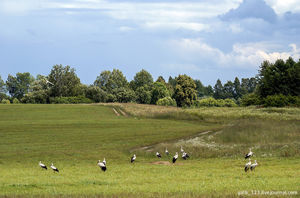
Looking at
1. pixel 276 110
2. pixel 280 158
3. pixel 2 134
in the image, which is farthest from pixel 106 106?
pixel 280 158

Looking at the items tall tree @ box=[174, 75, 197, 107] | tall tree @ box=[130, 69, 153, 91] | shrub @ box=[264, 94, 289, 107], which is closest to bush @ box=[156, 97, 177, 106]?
tall tree @ box=[174, 75, 197, 107]

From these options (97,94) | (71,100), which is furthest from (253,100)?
(71,100)

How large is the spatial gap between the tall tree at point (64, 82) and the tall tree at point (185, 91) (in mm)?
46556

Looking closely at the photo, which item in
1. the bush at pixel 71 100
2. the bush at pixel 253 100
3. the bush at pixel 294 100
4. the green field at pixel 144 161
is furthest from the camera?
the bush at pixel 71 100

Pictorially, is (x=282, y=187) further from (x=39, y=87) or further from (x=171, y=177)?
(x=39, y=87)

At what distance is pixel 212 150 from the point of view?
41812 millimetres

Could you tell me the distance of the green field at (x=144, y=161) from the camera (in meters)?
18.3

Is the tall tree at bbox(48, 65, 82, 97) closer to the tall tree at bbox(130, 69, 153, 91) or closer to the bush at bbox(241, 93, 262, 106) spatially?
the tall tree at bbox(130, 69, 153, 91)

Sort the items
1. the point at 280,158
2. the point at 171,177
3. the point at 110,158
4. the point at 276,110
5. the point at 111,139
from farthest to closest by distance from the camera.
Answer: the point at 276,110 → the point at 111,139 → the point at 110,158 → the point at 280,158 → the point at 171,177

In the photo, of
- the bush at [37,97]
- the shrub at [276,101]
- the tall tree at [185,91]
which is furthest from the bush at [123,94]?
the shrub at [276,101]

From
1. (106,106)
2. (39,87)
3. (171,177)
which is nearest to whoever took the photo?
(171,177)

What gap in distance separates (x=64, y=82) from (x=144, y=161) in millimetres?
146327

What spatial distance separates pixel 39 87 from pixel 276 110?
4315 inches

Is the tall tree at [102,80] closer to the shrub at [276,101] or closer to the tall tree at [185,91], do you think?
the tall tree at [185,91]
